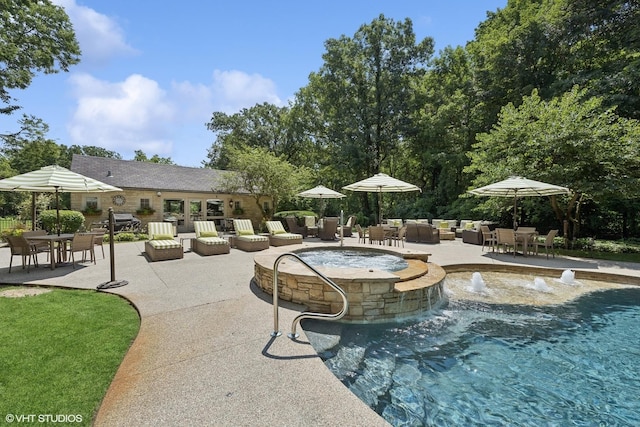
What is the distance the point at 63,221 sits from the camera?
13.0 metres

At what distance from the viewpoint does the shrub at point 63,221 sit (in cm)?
1285

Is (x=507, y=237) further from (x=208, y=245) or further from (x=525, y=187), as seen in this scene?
(x=208, y=245)

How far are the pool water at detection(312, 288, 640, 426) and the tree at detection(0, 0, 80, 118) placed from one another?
21.9m

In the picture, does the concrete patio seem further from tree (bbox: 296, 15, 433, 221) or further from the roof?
tree (bbox: 296, 15, 433, 221)

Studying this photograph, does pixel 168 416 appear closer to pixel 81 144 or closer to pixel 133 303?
pixel 133 303

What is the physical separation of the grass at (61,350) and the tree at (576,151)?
1280 cm

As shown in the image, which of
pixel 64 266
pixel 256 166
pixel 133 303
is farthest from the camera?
pixel 256 166

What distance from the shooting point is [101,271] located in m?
7.07

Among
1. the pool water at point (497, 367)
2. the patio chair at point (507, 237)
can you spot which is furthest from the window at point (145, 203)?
the patio chair at point (507, 237)

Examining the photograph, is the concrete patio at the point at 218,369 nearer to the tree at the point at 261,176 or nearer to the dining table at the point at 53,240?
the dining table at the point at 53,240

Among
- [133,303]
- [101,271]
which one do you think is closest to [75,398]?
[133,303]

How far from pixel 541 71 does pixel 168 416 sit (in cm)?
2289

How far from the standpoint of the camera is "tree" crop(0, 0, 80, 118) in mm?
15070

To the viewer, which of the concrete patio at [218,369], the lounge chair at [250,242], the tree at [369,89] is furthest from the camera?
the tree at [369,89]
